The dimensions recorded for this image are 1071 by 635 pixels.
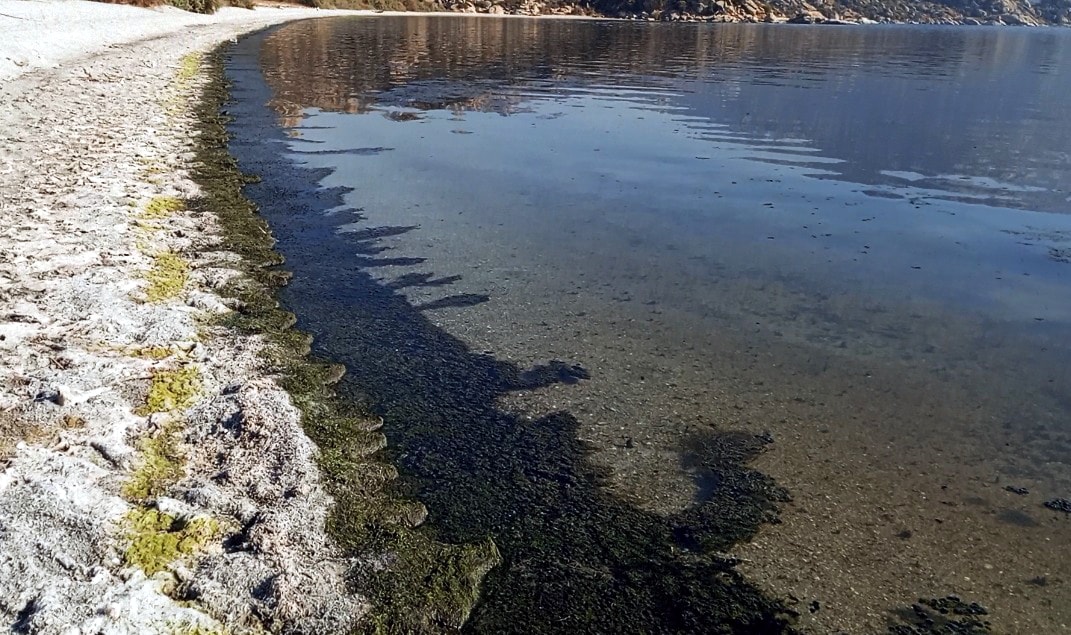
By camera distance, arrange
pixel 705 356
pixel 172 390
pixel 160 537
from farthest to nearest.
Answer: pixel 705 356 < pixel 172 390 < pixel 160 537

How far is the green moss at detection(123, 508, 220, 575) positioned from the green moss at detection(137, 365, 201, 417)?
102 centimetres

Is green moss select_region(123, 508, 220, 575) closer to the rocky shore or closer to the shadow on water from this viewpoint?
the shadow on water

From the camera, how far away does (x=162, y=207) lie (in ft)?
27.6

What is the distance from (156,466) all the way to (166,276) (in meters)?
Result: 2.94

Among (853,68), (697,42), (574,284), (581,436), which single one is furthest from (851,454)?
(697,42)

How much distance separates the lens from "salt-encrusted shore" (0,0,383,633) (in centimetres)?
318

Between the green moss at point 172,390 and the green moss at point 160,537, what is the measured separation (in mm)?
1017

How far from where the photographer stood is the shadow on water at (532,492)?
3.45 meters

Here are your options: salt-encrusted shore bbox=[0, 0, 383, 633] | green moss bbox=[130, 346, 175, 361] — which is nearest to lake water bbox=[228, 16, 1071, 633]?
salt-encrusted shore bbox=[0, 0, 383, 633]

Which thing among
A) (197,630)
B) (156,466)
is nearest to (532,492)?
(197,630)

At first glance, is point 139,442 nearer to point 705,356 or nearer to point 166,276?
point 166,276

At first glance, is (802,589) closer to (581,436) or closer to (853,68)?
(581,436)

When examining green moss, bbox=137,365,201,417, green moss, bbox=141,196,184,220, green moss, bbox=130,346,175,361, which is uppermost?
green moss, bbox=141,196,184,220

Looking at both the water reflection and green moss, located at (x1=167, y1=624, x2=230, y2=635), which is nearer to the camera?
green moss, located at (x1=167, y1=624, x2=230, y2=635)
